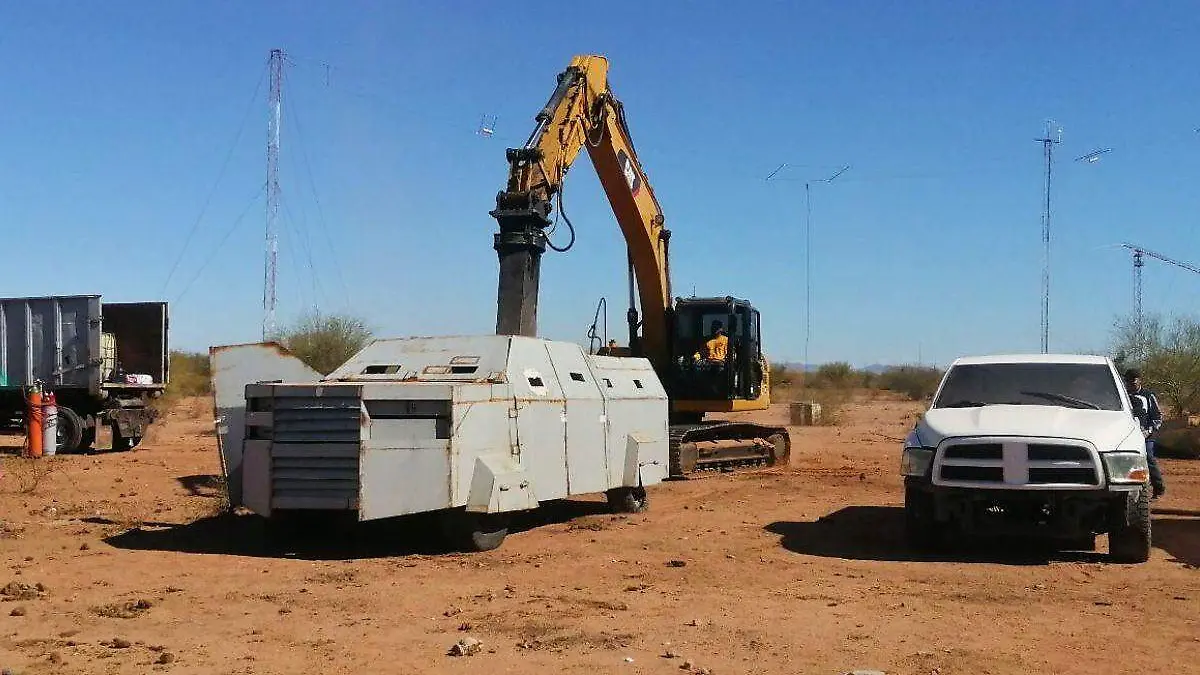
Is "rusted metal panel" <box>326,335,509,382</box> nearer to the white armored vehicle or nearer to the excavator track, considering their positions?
the white armored vehicle

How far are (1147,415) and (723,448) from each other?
796 centimetres

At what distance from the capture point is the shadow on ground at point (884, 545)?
9898 millimetres

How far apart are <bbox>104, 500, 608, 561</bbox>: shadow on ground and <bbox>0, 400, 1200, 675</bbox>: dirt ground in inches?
2.0

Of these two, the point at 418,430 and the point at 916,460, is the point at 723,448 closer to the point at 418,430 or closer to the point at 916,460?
the point at 916,460

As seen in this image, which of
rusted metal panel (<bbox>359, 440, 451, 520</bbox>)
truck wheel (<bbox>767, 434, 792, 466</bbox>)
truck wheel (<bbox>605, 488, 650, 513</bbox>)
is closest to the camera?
rusted metal panel (<bbox>359, 440, 451, 520</bbox>)

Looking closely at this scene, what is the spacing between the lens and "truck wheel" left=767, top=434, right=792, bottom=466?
2016cm

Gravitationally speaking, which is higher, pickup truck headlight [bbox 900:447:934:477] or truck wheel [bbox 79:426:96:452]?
pickup truck headlight [bbox 900:447:934:477]

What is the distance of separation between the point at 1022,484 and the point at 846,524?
293cm

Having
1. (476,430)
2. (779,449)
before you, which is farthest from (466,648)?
(779,449)

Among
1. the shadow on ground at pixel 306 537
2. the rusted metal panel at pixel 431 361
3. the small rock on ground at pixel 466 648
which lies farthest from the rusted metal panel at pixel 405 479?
the small rock on ground at pixel 466 648

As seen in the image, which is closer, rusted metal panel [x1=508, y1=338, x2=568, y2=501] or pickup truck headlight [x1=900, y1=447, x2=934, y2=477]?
pickup truck headlight [x1=900, y1=447, x2=934, y2=477]

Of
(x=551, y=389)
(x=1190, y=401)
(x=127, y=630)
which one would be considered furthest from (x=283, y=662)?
(x=1190, y=401)

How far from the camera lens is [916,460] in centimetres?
1005

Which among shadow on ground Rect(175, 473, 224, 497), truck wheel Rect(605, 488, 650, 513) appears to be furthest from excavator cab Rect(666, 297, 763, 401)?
shadow on ground Rect(175, 473, 224, 497)
